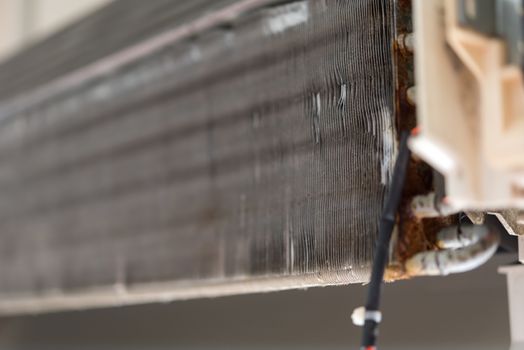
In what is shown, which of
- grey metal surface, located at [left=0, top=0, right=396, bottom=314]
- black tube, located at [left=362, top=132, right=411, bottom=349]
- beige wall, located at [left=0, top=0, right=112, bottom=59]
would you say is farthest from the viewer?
beige wall, located at [left=0, top=0, right=112, bottom=59]

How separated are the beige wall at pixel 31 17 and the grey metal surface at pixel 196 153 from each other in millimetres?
200

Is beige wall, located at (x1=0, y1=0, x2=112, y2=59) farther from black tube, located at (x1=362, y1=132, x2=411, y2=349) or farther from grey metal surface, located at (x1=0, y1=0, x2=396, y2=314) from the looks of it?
black tube, located at (x1=362, y1=132, x2=411, y2=349)

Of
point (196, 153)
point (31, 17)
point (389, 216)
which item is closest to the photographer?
point (389, 216)

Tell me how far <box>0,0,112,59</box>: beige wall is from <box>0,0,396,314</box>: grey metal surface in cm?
20

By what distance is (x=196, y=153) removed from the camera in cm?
126

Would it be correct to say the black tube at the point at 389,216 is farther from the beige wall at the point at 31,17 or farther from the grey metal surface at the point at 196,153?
the beige wall at the point at 31,17

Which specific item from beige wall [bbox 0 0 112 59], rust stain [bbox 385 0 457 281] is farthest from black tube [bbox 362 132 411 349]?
beige wall [bbox 0 0 112 59]

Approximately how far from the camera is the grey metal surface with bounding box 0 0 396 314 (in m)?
0.93

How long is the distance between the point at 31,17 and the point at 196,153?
132 cm

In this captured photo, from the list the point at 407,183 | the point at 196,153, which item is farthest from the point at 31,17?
the point at 407,183

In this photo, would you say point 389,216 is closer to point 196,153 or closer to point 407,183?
point 407,183

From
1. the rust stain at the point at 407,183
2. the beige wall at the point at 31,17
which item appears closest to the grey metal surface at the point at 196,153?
the rust stain at the point at 407,183

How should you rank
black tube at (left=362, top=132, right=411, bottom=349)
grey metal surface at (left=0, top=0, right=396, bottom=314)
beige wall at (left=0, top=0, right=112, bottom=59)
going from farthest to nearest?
beige wall at (left=0, top=0, right=112, bottom=59), grey metal surface at (left=0, top=0, right=396, bottom=314), black tube at (left=362, top=132, right=411, bottom=349)

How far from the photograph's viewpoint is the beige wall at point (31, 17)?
209 cm
